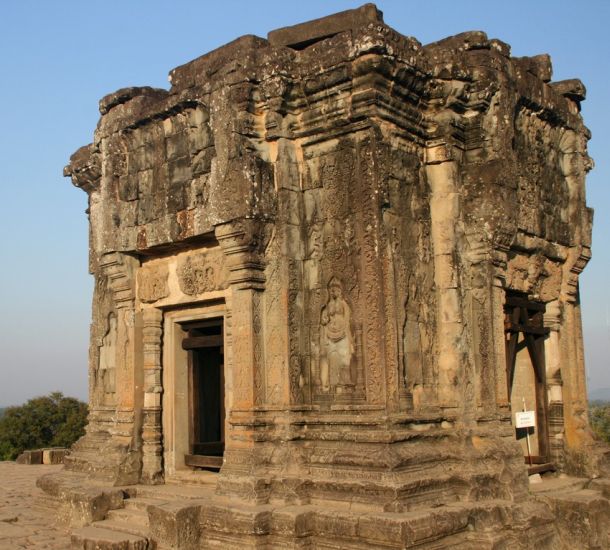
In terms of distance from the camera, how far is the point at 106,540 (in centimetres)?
766

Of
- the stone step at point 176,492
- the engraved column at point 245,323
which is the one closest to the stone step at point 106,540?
the stone step at point 176,492

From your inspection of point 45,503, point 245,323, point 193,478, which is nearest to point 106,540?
point 193,478

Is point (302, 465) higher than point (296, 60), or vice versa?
point (296, 60)

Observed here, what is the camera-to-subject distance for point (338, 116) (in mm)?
8094

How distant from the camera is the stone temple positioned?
7.49m

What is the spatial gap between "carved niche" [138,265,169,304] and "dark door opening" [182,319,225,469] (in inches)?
21.5

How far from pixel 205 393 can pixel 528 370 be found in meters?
4.26

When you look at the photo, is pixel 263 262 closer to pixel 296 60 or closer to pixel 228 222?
pixel 228 222

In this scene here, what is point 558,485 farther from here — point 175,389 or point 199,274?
point 199,274

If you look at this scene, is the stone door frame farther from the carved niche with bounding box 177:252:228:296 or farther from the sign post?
the sign post

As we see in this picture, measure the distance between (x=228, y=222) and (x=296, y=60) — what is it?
1.92 meters

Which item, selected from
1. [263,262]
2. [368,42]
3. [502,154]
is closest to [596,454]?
[502,154]

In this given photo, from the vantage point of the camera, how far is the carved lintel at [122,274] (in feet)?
32.6

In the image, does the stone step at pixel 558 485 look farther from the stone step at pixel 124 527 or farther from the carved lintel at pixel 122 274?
the carved lintel at pixel 122 274
